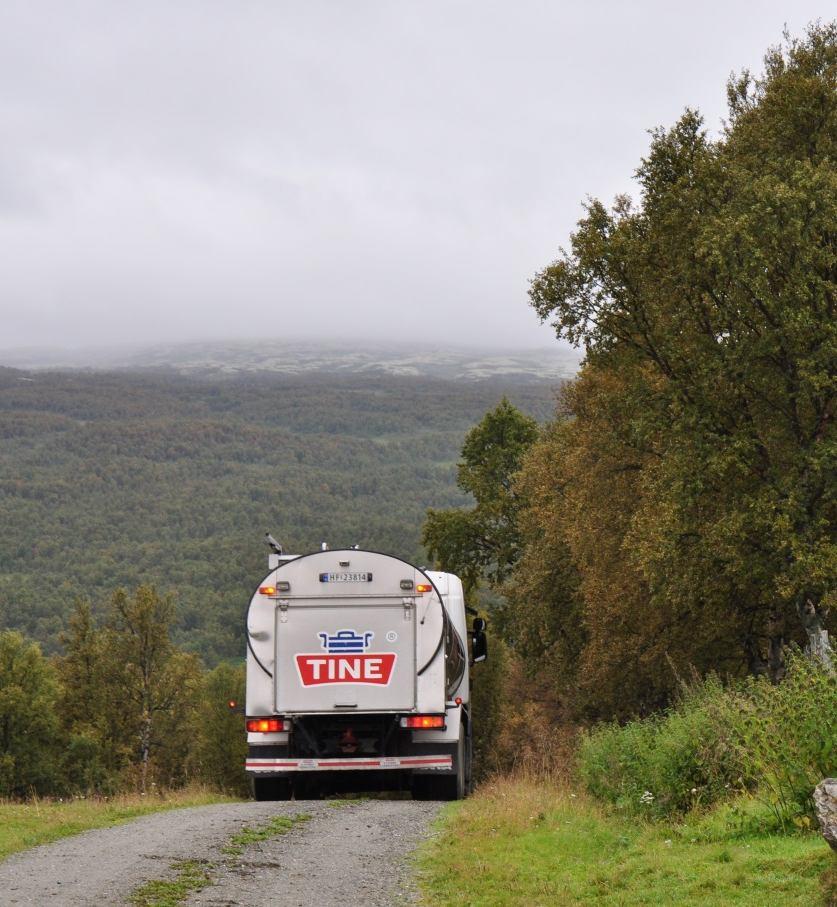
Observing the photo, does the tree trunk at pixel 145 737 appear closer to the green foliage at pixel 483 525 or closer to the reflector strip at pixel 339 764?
the green foliage at pixel 483 525

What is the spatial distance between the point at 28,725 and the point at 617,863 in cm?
6390

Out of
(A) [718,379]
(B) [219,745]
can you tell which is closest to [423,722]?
(A) [718,379]

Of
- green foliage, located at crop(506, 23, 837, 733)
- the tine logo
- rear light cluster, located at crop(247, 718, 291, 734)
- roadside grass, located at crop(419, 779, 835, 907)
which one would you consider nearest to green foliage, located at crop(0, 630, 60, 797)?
green foliage, located at crop(506, 23, 837, 733)

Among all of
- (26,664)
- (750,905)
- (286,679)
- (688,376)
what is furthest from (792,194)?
(26,664)

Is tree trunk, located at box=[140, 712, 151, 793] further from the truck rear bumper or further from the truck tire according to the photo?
the truck rear bumper

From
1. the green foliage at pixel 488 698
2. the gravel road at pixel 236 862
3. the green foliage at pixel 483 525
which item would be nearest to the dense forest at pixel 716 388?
the gravel road at pixel 236 862

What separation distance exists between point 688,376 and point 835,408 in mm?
2748

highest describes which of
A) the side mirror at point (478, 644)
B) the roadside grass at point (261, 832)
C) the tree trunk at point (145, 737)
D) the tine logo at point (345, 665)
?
the tine logo at point (345, 665)

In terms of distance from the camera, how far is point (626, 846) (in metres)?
11.6

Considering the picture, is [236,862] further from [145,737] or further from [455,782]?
A: [145,737]

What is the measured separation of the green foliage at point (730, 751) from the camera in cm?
1070

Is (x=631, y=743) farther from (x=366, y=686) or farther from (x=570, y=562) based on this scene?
(x=570, y=562)

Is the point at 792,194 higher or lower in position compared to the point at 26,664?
higher

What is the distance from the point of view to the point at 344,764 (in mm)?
19750
